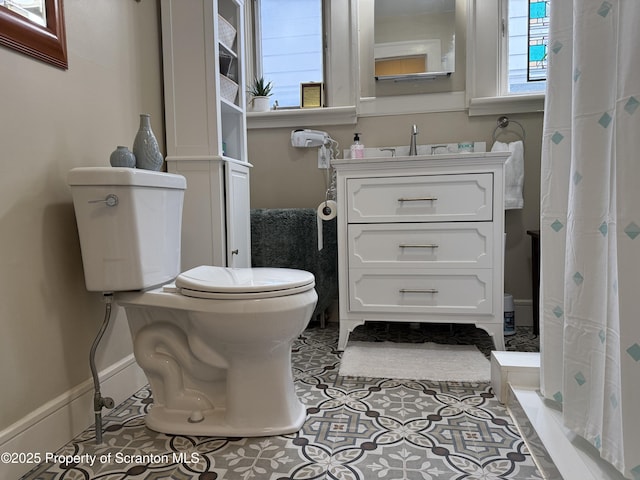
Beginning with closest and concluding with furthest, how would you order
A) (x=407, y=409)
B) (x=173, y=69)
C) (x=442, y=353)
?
(x=407, y=409)
(x=173, y=69)
(x=442, y=353)

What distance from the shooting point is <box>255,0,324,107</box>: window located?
7.93 feet

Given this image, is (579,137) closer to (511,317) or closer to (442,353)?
(442,353)

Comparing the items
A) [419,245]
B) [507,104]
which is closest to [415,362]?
[419,245]

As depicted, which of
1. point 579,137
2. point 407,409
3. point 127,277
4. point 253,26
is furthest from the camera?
point 253,26

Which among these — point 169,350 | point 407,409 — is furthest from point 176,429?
point 407,409

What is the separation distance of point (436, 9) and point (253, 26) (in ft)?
3.36

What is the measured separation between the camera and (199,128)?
169cm

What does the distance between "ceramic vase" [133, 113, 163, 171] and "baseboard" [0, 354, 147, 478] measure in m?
0.67

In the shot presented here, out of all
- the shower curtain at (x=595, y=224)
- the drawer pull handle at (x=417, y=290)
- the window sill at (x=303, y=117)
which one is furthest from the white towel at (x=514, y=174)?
the shower curtain at (x=595, y=224)

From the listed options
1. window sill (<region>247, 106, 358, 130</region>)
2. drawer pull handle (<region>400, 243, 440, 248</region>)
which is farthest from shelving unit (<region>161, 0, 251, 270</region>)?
drawer pull handle (<region>400, 243, 440, 248</region>)

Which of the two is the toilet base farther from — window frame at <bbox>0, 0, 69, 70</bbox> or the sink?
the sink

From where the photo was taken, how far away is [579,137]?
0.87m

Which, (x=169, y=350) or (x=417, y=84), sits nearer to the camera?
(x=169, y=350)

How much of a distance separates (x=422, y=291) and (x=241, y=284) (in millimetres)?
904
